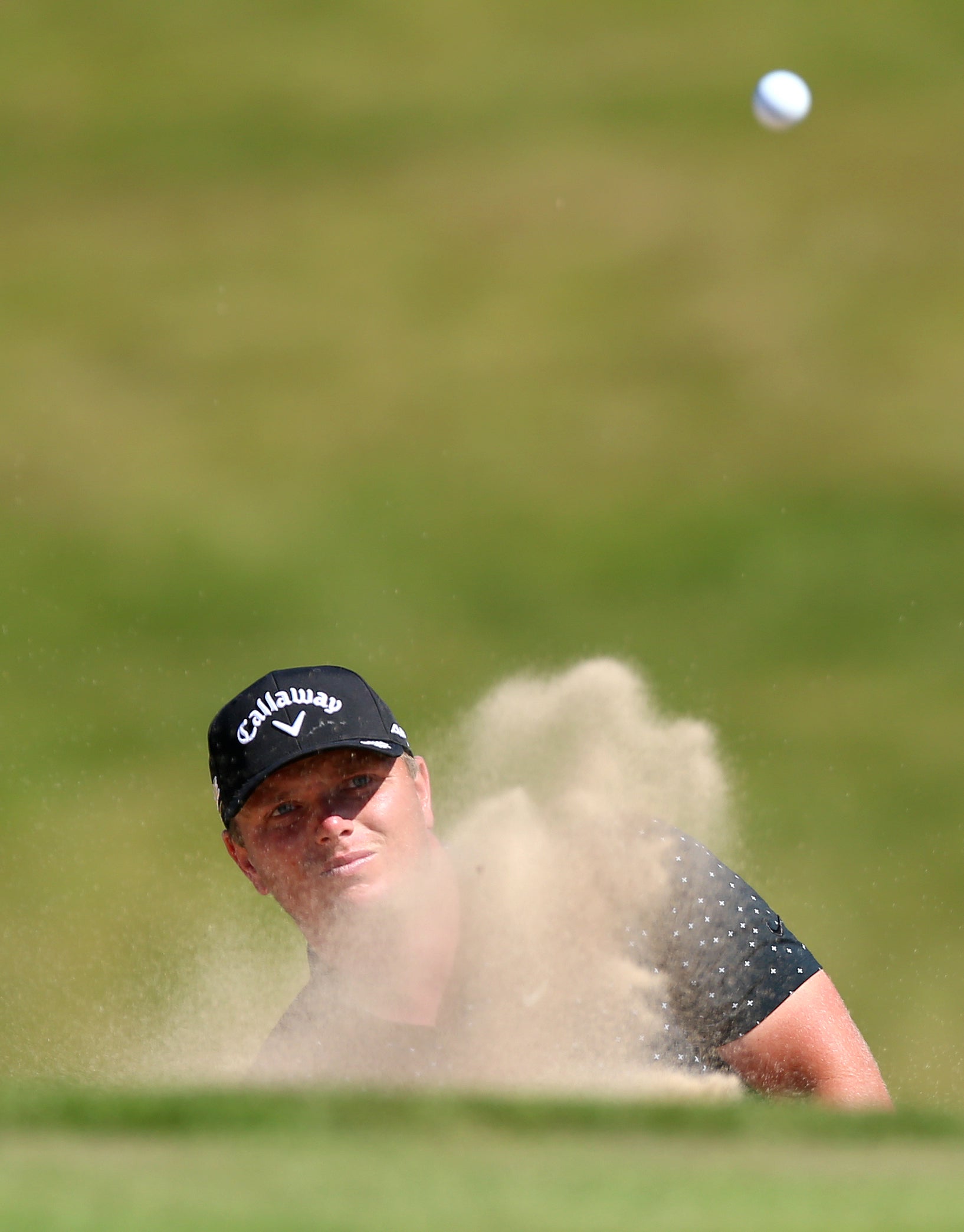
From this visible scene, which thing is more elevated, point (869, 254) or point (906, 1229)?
point (869, 254)

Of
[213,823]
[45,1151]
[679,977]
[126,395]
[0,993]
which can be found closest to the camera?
[45,1151]

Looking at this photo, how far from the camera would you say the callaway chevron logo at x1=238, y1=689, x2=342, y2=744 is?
226 centimetres

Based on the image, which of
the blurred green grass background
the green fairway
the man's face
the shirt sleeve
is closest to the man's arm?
the shirt sleeve

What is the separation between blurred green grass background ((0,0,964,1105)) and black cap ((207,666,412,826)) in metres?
1.91

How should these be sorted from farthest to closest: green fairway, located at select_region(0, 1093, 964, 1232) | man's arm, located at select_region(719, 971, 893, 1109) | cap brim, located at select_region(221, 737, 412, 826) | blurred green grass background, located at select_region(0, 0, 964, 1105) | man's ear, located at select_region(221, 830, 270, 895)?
1. blurred green grass background, located at select_region(0, 0, 964, 1105)
2. man's ear, located at select_region(221, 830, 270, 895)
3. cap brim, located at select_region(221, 737, 412, 826)
4. man's arm, located at select_region(719, 971, 893, 1109)
5. green fairway, located at select_region(0, 1093, 964, 1232)

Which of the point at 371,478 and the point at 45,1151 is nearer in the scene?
the point at 45,1151

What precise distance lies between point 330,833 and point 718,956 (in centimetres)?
51

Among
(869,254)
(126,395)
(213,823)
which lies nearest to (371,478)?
(126,395)

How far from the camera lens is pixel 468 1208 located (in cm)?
100

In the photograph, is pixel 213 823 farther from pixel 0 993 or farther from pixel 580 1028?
pixel 580 1028

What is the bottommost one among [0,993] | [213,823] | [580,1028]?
[580,1028]

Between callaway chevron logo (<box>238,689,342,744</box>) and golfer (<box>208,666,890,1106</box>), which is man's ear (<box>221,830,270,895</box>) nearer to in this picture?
golfer (<box>208,666,890,1106</box>)

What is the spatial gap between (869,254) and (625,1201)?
5560mm

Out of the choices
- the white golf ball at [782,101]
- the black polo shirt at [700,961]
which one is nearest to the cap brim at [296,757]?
the black polo shirt at [700,961]
